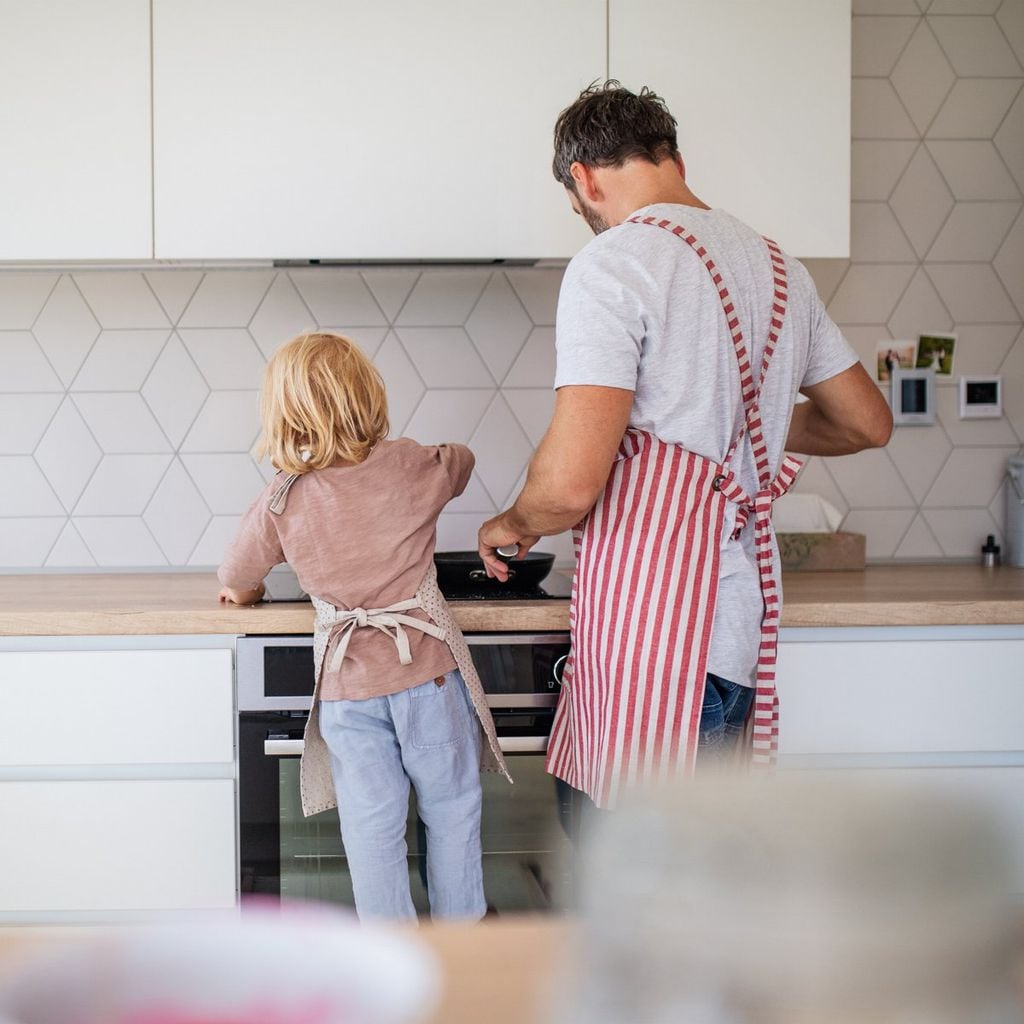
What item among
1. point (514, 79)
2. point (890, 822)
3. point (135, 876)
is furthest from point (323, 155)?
point (890, 822)

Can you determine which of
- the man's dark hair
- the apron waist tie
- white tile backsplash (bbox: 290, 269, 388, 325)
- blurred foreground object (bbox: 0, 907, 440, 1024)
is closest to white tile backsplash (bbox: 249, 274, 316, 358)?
white tile backsplash (bbox: 290, 269, 388, 325)

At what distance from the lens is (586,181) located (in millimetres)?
1456

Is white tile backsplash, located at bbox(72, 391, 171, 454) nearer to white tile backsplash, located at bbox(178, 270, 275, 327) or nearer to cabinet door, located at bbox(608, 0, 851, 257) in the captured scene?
white tile backsplash, located at bbox(178, 270, 275, 327)

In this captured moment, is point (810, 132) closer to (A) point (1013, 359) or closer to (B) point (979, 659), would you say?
(A) point (1013, 359)

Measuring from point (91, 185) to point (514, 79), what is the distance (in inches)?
30.1

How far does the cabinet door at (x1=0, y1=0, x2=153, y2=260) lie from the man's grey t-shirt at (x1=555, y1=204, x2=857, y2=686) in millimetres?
985

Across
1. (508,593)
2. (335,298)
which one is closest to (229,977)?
(508,593)

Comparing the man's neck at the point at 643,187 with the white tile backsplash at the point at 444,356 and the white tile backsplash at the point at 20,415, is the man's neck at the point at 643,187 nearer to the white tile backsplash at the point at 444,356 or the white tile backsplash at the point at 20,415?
the white tile backsplash at the point at 444,356

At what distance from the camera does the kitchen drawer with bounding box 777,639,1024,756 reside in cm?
174

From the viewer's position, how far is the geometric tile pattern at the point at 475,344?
2.28m

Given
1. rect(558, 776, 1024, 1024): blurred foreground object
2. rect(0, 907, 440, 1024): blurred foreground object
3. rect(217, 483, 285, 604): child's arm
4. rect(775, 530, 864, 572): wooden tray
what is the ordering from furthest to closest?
rect(775, 530, 864, 572): wooden tray → rect(217, 483, 285, 604): child's arm → rect(0, 907, 440, 1024): blurred foreground object → rect(558, 776, 1024, 1024): blurred foreground object

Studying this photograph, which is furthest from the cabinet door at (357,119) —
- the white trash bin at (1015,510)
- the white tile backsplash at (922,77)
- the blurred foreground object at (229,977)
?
the blurred foreground object at (229,977)

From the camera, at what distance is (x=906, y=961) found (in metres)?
0.31

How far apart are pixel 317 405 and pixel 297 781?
598 millimetres
